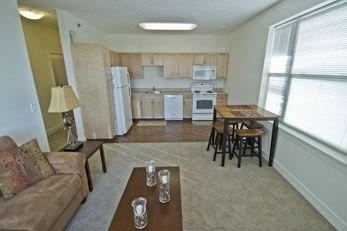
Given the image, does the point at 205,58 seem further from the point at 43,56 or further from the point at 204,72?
the point at 43,56

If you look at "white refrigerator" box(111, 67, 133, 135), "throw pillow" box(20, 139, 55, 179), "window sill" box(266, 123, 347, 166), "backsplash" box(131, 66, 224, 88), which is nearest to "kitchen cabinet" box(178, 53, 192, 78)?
"backsplash" box(131, 66, 224, 88)

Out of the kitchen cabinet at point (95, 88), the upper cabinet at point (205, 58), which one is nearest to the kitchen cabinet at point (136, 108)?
the kitchen cabinet at point (95, 88)

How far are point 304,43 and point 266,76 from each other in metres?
0.95

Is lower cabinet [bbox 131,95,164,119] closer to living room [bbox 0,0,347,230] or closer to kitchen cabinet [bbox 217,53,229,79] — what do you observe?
living room [bbox 0,0,347,230]

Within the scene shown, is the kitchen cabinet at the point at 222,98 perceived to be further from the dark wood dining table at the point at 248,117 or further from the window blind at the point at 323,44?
the window blind at the point at 323,44

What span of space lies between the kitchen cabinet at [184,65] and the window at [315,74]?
111 inches

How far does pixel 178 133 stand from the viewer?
459 cm

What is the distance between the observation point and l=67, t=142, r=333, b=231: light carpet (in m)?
1.87

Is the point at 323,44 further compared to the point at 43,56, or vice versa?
the point at 43,56

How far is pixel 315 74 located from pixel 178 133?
307 centimetres

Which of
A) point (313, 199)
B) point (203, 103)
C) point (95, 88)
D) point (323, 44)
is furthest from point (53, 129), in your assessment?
point (323, 44)

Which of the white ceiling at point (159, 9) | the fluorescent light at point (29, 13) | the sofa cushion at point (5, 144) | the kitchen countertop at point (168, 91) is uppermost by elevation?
the white ceiling at point (159, 9)

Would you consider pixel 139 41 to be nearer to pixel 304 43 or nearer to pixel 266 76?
pixel 266 76

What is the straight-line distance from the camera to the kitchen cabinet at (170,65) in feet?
18.1
